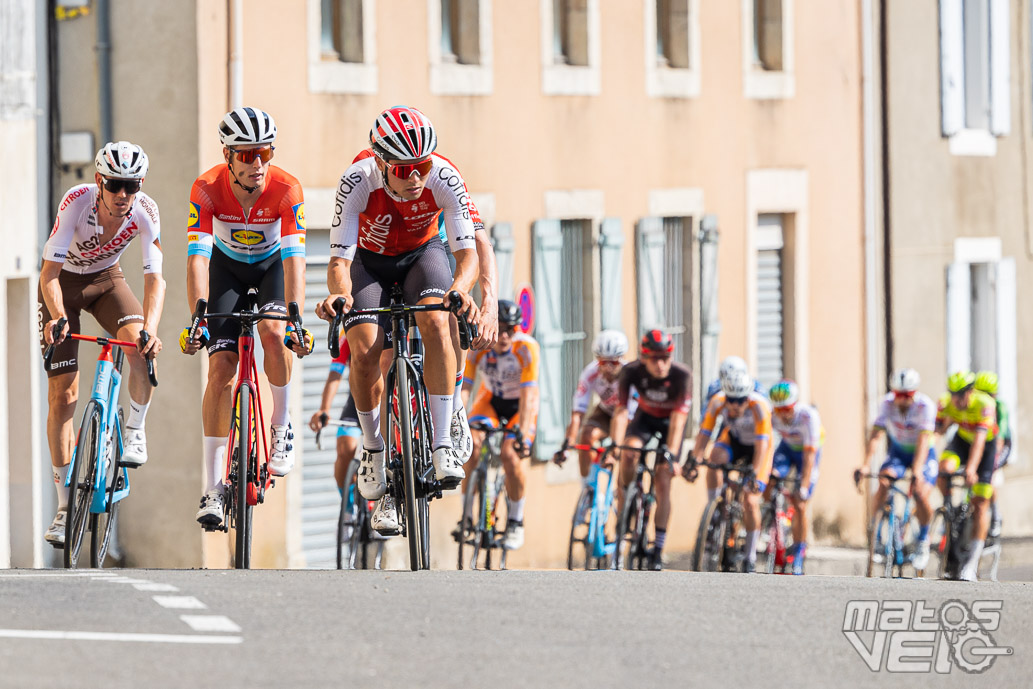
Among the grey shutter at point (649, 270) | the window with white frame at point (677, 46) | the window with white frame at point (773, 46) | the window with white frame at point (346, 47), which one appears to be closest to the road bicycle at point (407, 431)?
the window with white frame at point (346, 47)

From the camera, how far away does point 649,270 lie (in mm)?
22953

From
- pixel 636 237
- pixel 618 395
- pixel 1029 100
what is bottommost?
pixel 618 395

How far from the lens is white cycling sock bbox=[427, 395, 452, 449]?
10.4 meters

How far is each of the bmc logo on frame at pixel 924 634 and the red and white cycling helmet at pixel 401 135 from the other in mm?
2999

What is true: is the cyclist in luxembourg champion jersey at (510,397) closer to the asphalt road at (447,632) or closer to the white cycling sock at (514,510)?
the white cycling sock at (514,510)

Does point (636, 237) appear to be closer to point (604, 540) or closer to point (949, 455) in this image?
point (949, 455)

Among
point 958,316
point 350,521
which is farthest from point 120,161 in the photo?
point 958,316

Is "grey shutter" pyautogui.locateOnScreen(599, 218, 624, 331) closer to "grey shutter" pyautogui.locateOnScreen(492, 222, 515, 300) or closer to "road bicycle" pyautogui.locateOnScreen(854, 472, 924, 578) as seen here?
"grey shutter" pyautogui.locateOnScreen(492, 222, 515, 300)

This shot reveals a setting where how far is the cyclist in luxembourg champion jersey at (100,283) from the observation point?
11.4 meters

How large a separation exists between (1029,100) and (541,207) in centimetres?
961

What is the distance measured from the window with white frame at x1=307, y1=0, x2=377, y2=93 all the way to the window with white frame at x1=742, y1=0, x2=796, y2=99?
6.39 m

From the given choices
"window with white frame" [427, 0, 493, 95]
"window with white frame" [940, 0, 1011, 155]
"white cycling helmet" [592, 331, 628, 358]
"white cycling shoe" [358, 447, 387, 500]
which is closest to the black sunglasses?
"white cycling shoe" [358, 447, 387, 500]

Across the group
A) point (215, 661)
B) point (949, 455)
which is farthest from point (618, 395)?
point (215, 661)

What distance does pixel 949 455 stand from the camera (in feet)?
70.6
